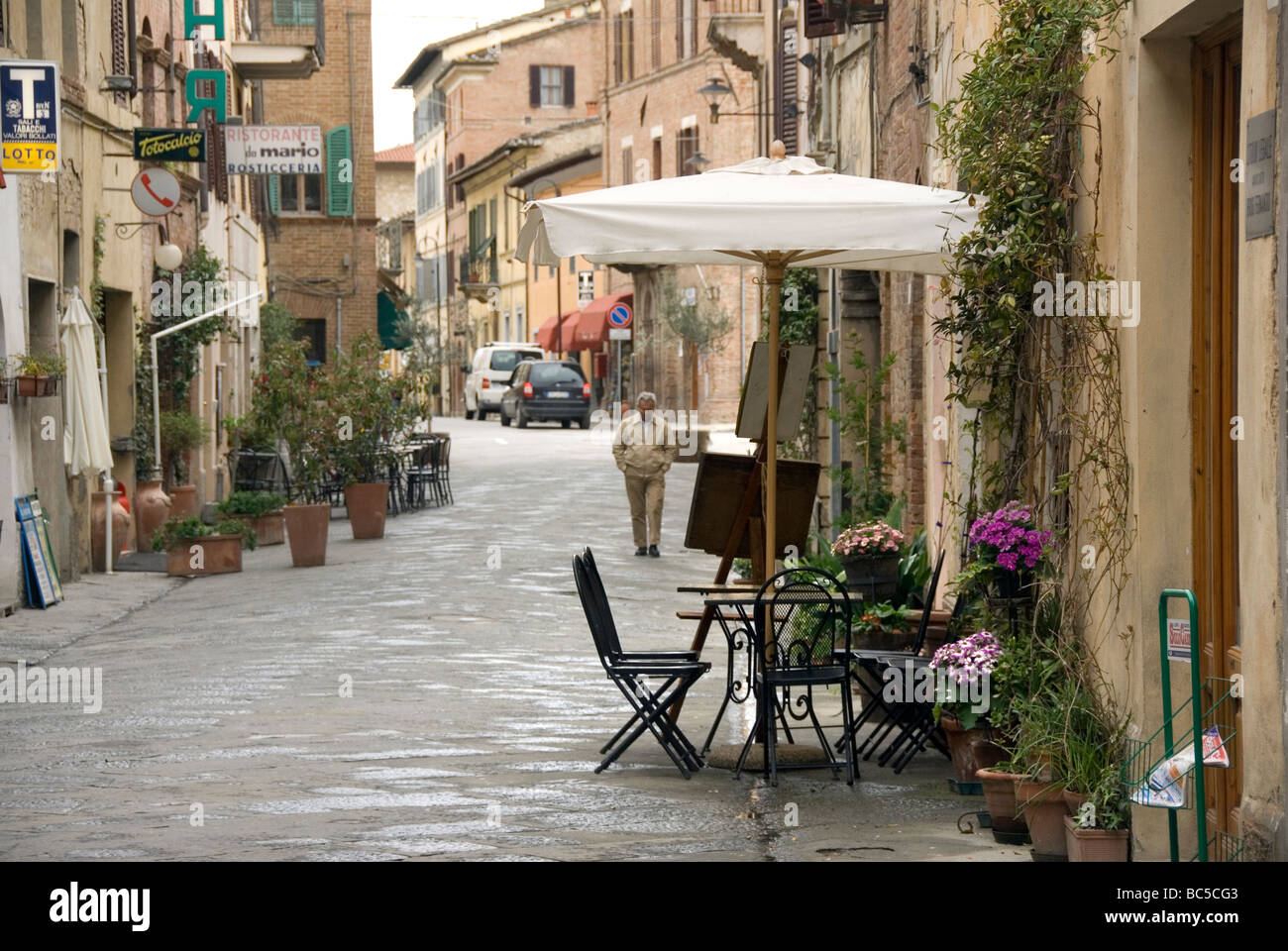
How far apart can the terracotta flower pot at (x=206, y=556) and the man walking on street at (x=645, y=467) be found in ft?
12.4

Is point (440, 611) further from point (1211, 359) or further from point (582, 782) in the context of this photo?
point (1211, 359)

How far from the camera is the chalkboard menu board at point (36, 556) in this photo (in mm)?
13805

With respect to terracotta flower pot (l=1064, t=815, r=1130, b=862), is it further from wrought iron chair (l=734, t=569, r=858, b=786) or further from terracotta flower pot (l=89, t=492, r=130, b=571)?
terracotta flower pot (l=89, t=492, r=130, b=571)

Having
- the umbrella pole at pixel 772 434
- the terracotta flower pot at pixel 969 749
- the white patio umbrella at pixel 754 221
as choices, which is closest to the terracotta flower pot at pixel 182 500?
the umbrella pole at pixel 772 434

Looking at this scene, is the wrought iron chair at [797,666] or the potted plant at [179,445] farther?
the potted plant at [179,445]

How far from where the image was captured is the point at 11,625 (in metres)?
12.9

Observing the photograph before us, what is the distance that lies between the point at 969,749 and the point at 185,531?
11061 millimetres

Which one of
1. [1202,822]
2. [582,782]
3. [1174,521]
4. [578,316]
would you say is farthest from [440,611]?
[578,316]

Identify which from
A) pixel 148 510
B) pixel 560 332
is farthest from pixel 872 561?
pixel 560 332

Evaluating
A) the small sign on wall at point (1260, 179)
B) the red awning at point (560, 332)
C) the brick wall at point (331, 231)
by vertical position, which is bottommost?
the small sign on wall at point (1260, 179)

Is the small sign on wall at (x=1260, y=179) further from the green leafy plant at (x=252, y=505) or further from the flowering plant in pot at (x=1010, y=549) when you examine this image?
the green leafy plant at (x=252, y=505)

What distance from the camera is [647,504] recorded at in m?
17.3

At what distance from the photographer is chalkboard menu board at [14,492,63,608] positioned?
13.8m

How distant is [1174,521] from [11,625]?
9450 millimetres
